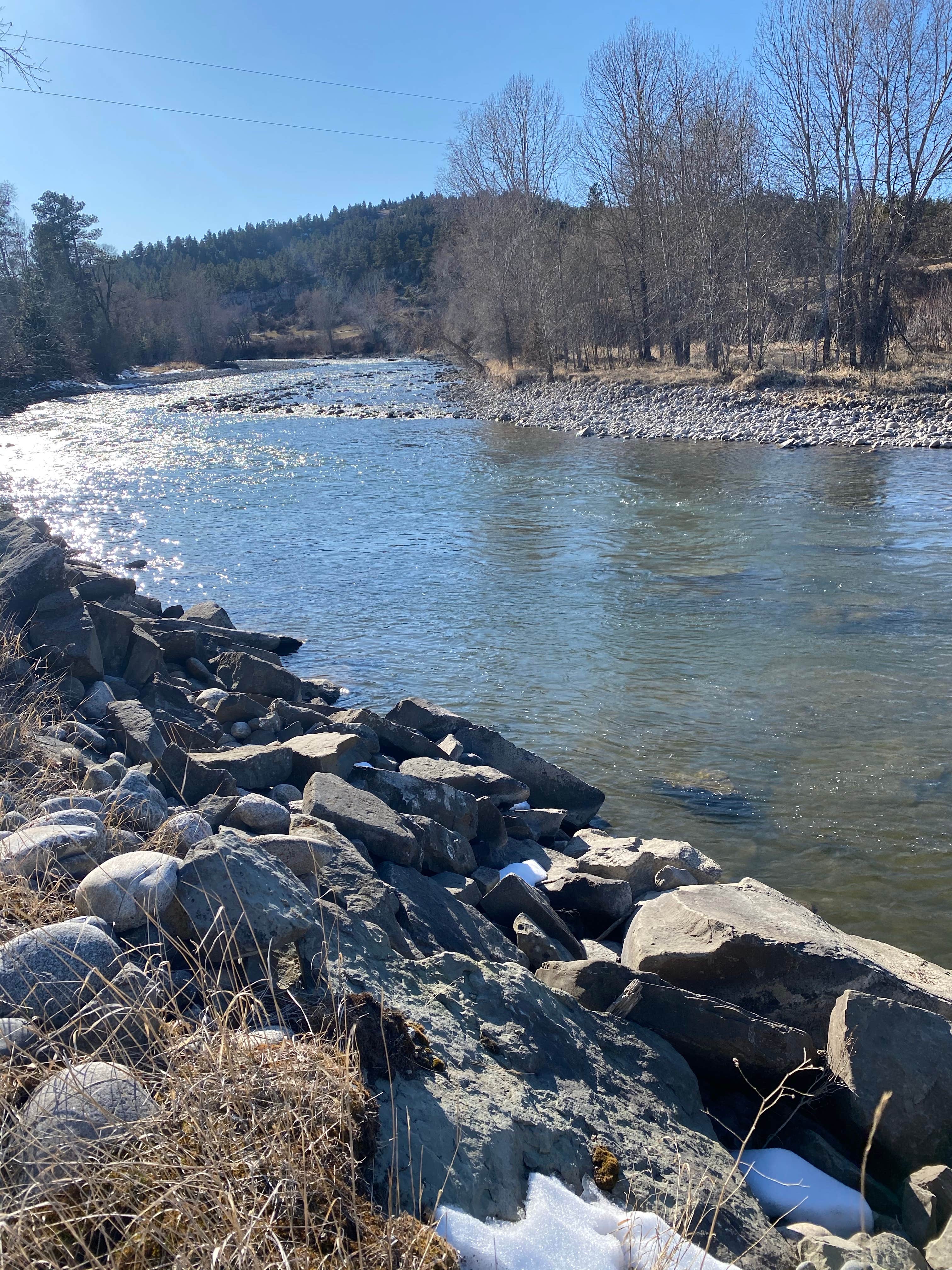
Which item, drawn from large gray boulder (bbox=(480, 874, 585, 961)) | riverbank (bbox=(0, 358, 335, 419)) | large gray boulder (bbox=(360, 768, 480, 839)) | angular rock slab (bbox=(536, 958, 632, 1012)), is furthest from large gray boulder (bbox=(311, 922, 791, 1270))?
riverbank (bbox=(0, 358, 335, 419))

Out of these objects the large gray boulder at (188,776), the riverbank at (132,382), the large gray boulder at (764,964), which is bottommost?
the large gray boulder at (764,964)

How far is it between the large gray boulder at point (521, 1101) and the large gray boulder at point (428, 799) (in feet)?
5.96

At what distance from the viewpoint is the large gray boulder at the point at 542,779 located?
235 inches

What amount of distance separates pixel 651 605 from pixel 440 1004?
813 cm

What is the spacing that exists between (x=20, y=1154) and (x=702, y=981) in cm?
257

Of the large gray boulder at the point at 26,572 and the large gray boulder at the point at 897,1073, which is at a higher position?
the large gray boulder at the point at 26,572

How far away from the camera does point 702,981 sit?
353 cm

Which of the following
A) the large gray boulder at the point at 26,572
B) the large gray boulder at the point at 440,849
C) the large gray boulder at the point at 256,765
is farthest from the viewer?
the large gray boulder at the point at 26,572

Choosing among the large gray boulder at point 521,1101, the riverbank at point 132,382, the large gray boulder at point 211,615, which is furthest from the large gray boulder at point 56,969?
the riverbank at point 132,382

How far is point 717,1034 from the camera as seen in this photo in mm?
3113

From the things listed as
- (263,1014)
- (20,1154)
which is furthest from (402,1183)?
(20,1154)

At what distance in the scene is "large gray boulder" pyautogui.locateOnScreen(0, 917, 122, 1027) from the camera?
213 centimetres

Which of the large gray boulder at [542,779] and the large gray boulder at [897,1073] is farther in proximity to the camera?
the large gray boulder at [542,779]

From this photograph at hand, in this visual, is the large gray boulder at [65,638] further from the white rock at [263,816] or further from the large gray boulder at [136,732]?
the white rock at [263,816]
